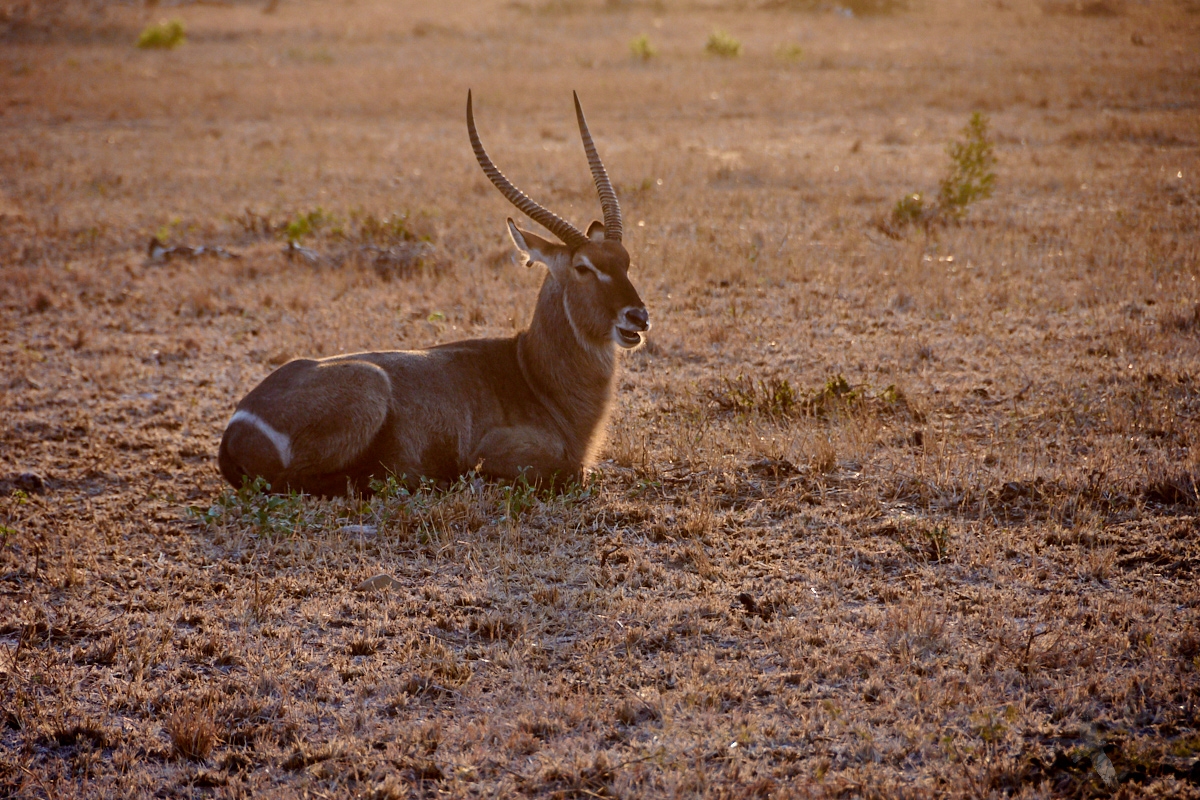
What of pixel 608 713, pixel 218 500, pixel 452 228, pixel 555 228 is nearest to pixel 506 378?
pixel 555 228

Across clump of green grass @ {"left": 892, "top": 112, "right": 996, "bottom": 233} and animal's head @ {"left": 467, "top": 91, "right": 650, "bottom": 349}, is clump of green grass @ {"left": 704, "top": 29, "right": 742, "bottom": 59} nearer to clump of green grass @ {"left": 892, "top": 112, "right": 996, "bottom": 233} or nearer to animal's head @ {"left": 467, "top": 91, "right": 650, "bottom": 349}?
clump of green grass @ {"left": 892, "top": 112, "right": 996, "bottom": 233}

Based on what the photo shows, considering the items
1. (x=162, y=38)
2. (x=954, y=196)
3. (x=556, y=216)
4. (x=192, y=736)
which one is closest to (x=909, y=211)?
(x=954, y=196)

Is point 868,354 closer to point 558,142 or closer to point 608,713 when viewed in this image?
point 608,713

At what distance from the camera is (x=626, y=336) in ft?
19.7

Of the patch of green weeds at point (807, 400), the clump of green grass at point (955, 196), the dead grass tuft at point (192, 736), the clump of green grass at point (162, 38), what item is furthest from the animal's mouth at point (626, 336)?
the clump of green grass at point (162, 38)

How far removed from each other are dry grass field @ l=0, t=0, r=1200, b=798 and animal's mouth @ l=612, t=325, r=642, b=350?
0.71m

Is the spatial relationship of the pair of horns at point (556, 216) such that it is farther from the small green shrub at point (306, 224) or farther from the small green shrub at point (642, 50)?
the small green shrub at point (642, 50)

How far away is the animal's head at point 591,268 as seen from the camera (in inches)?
Result: 236

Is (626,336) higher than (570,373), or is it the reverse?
(626,336)

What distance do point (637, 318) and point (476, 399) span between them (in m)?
1.08

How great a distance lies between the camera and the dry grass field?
3.75 metres

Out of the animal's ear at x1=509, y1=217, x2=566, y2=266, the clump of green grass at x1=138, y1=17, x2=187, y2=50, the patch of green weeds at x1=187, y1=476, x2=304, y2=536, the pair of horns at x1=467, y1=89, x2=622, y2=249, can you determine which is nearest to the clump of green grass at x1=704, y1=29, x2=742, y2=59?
the clump of green grass at x1=138, y1=17, x2=187, y2=50

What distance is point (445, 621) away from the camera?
182 inches

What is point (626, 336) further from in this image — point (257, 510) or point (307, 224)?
point (307, 224)
